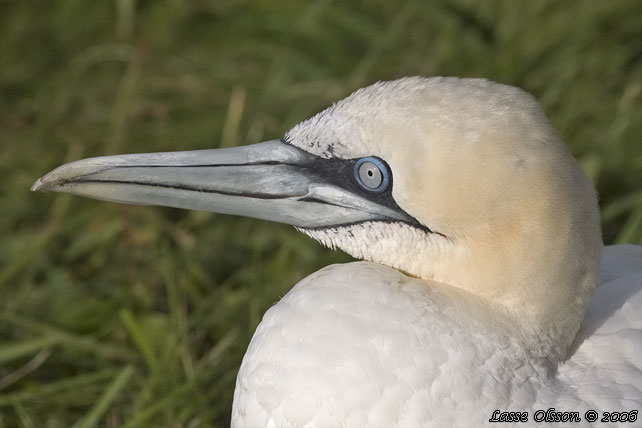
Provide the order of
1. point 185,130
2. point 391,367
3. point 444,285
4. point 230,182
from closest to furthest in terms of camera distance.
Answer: point 391,367 → point 444,285 → point 230,182 → point 185,130

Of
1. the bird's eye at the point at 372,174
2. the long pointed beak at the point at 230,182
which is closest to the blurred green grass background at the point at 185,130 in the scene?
the long pointed beak at the point at 230,182

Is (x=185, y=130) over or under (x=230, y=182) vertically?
under

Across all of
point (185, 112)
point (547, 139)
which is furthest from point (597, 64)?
point (547, 139)

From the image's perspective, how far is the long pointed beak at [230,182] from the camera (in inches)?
96.5

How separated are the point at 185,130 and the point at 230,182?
7.82ft

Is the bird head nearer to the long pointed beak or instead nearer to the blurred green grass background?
the long pointed beak

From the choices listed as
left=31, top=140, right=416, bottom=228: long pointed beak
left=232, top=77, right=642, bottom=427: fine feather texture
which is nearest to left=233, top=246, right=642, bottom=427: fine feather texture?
left=232, top=77, right=642, bottom=427: fine feather texture

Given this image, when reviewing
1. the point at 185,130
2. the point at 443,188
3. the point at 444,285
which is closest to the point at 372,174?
the point at 443,188

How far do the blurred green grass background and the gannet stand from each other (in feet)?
3.39

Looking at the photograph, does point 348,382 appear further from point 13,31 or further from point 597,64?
point 13,31

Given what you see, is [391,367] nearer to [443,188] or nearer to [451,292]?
[451,292]

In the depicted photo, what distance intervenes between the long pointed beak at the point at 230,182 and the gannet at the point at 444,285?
0.04m

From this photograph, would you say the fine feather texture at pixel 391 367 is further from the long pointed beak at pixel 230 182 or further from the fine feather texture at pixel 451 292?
the long pointed beak at pixel 230 182

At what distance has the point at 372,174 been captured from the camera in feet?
7.57
